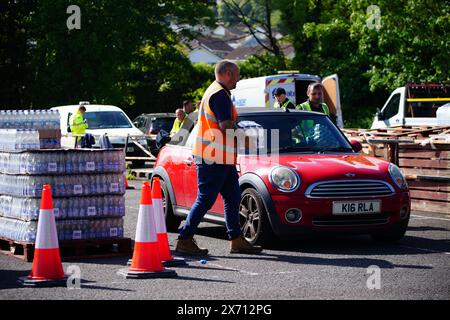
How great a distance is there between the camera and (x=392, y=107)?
87.2 feet

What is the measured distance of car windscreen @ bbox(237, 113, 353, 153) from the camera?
11727 millimetres

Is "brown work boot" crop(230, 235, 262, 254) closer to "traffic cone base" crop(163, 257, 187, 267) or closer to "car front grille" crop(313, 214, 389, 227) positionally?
"car front grille" crop(313, 214, 389, 227)

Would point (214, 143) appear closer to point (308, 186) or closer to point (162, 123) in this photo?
point (308, 186)

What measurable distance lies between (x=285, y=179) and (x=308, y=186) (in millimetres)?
262

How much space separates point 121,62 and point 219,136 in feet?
98.4

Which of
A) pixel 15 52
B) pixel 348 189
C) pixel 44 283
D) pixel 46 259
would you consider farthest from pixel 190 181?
pixel 15 52

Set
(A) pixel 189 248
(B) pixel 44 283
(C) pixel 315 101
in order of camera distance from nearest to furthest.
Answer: (B) pixel 44 283, (A) pixel 189 248, (C) pixel 315 101

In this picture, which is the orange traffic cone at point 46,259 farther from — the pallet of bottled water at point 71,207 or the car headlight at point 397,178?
the car headlight at point 397,178

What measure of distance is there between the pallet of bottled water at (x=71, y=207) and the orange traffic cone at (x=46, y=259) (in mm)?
1353

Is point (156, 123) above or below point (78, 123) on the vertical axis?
above

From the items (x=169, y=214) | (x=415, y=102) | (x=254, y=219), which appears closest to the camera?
(x=254, y=219)

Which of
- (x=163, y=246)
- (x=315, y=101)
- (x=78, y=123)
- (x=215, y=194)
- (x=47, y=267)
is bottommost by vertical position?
(x=47, y=267)

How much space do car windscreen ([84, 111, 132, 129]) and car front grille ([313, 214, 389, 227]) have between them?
1878cm

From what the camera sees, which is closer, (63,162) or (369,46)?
(63,162)
